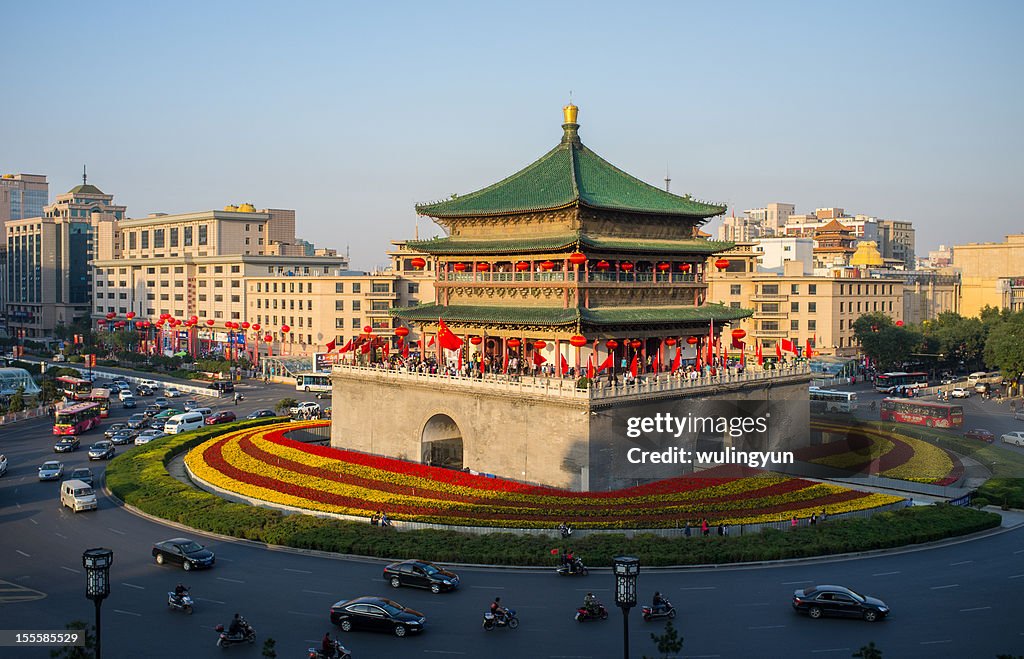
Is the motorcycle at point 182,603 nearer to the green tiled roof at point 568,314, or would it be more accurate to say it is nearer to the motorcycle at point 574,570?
the motorcycle at point 574,570

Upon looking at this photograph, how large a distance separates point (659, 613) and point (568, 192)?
98.7 feet

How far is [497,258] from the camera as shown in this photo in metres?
61.0

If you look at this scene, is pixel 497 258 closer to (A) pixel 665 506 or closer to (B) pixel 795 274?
(A) pixel 665 506

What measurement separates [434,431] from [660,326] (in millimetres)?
15648

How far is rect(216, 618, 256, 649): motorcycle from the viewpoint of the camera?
31422mm

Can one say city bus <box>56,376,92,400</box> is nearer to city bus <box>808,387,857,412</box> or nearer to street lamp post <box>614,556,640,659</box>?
city bus <box>808,387,857,412</box>

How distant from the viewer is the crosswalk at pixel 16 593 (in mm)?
36312

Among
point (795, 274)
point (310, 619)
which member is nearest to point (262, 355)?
point (795, 274)

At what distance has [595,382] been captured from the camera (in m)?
49.8

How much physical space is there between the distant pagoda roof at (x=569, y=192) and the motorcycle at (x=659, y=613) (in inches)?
1113

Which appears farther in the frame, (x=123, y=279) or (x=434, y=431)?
(x=123, y=279)

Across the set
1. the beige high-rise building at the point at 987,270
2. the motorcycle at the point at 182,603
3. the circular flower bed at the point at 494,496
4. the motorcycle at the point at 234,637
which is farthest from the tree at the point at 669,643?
the beige high-rise building at the point at 987,270

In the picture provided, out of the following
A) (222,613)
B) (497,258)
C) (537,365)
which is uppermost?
(497,258)

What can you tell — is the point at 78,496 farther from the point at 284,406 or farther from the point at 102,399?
the point at 102,399
